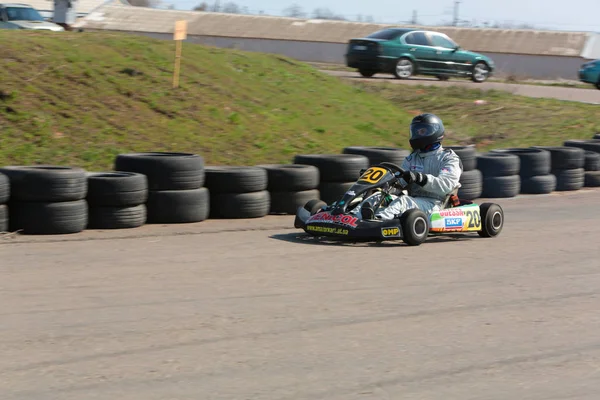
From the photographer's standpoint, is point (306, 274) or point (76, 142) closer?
point (306, 274)

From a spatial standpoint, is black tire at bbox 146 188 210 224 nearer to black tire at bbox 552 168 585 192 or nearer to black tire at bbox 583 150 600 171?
black tire at bbox 552 168 585 192

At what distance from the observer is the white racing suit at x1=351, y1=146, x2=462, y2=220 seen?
8609 millimetres

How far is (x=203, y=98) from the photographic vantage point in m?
14.4

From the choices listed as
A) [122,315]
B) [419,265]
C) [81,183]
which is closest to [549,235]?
[419,265]

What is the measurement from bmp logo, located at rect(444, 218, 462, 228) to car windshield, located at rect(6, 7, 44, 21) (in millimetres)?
17265

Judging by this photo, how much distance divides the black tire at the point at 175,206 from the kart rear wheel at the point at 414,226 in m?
2.33

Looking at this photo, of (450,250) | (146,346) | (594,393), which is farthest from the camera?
(450,250)

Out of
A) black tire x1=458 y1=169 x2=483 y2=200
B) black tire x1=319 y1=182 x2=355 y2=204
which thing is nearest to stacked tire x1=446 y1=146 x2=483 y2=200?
black tire x1=458 y1=169 x2=483 y2=200

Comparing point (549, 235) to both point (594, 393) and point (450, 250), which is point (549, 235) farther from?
point (594, 393)

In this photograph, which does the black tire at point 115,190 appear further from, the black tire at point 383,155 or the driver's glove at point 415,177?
the black tire at point 383,155

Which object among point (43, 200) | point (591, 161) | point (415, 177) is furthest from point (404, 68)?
point (43, 200)

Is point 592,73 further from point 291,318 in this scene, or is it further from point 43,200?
point 291,318

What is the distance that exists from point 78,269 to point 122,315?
1.54 meters

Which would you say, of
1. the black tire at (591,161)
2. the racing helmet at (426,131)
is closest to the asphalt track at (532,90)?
the black tire at (591,161)
